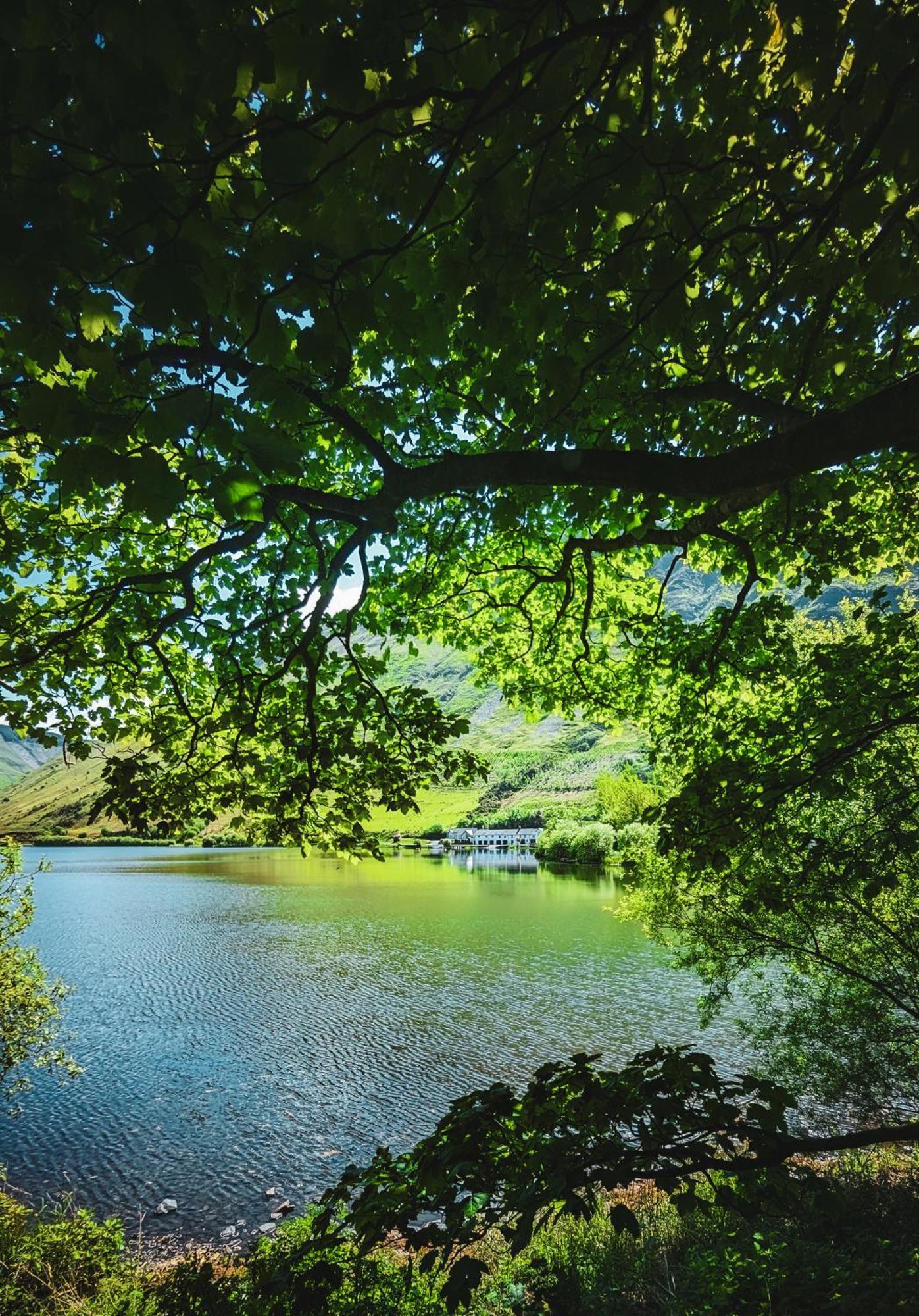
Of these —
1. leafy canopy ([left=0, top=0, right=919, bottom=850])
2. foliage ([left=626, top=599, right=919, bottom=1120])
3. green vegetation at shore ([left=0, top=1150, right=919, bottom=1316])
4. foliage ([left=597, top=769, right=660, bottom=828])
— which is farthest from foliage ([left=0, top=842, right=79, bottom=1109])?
foliage ([left=597, top=769, right=660, bottom=828])

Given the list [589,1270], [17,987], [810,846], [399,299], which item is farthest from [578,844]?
[399,299]

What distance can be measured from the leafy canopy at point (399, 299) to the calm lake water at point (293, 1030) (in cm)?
1368

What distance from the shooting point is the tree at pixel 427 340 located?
2.36 meters

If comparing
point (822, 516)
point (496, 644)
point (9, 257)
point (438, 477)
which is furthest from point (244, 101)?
point (496, 644)

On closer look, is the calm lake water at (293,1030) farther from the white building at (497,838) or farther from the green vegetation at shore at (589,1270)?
the white building at (497,838)

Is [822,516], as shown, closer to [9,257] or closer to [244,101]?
[244,101]

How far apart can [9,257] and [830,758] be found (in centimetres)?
601

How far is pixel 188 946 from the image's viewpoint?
39.4 metres

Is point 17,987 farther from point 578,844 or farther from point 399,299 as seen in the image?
point 578,844

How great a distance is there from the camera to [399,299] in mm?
3715

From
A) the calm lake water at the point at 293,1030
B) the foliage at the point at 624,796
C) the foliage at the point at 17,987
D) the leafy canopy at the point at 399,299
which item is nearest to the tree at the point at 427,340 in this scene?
the leafy canopy at the point at 399,299

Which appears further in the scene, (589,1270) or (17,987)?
(17,987)

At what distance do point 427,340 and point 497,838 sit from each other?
5557 inches

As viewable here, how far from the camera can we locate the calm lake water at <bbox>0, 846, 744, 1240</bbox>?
1549 centimetres
